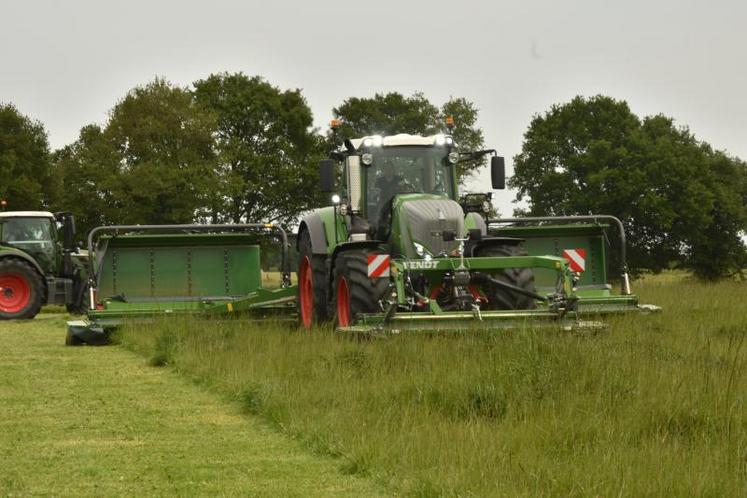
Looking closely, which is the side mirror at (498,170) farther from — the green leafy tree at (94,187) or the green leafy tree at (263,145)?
the green leafy tree at (263,145)

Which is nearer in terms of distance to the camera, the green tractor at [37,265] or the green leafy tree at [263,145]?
Result: the green tractor at [37,265]

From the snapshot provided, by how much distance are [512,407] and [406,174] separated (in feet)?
26.1

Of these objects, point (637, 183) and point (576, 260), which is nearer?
point (576, 260)

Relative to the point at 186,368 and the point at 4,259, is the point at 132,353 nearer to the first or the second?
the point at 186,368

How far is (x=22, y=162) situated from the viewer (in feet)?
187

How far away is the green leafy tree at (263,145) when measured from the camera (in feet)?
165

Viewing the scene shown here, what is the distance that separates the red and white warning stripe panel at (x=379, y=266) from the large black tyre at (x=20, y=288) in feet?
40.8

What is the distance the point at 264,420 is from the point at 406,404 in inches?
41.6

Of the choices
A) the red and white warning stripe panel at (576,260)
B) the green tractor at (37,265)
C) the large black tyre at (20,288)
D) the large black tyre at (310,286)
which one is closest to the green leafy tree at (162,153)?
the green tractor at (37,265)

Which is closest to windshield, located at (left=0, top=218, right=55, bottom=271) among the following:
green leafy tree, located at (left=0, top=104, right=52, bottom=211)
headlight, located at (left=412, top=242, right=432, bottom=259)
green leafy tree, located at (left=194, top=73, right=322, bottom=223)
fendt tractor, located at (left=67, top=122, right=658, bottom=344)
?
fendt tractor, located at (left=67, top=122, right=658, bottom=344)

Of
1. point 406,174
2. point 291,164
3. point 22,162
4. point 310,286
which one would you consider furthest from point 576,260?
point 22,162

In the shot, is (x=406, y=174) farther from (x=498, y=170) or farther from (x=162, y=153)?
(x=162, y=153)

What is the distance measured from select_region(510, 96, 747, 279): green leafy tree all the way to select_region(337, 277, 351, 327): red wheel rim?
126 feet

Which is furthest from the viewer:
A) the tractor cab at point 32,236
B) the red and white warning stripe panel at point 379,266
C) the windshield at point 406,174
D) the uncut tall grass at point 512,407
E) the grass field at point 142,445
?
the tractor cab at point 32,236
